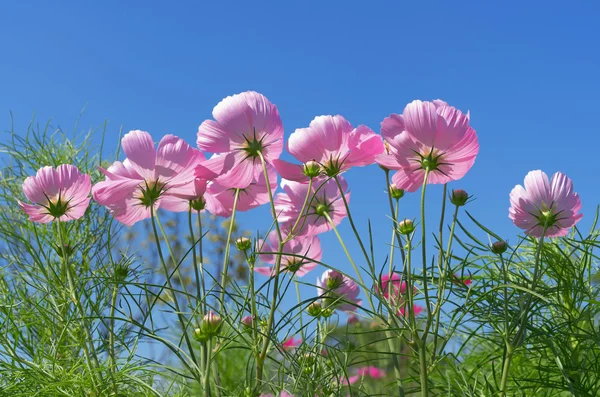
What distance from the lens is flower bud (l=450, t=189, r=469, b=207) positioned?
2.82 feet

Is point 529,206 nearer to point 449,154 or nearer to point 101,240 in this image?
point 449,154

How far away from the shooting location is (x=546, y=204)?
94 centimetres

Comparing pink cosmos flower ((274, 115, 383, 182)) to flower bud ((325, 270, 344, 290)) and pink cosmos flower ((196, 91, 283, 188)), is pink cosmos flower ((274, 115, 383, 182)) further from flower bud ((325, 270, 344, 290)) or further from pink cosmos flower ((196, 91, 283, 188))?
flower bud ((325, 270, 344, 290))

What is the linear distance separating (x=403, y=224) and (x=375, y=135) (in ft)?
0.51

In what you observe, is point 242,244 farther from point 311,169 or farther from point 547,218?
point 547,218

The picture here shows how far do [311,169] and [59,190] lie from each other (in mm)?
413

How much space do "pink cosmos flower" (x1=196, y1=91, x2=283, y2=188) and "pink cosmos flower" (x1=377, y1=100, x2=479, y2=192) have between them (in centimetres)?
15

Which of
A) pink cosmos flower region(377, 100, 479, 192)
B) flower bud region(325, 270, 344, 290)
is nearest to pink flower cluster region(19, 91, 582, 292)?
pink cosmos flower region(377, 100, 479, 192)

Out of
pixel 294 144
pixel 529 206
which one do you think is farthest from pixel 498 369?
pixel 294 144

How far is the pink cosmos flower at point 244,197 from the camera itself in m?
0.94

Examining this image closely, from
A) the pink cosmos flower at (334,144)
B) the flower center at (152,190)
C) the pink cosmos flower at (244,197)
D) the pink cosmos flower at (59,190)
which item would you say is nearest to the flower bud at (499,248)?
the pink cosmos flower at (334,144)

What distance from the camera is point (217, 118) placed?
0.84m

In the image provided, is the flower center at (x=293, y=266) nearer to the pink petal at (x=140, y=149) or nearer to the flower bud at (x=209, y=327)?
the flower bud at (x=209, y=327)

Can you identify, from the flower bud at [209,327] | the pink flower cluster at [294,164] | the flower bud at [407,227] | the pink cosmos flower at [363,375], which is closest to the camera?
the flower bud at [209,327]
